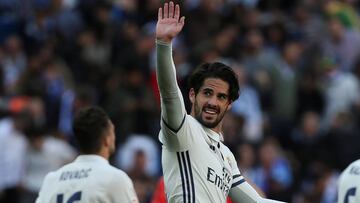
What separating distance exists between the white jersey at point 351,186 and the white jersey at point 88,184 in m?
1.88

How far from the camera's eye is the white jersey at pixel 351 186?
9.80 meters

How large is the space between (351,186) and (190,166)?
225cm

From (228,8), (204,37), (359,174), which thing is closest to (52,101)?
(204,37)

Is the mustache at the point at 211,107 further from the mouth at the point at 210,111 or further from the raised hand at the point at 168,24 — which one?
the raised hand at the point at 168,24

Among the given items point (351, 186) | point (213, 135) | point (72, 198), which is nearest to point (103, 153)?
point (72, 198)

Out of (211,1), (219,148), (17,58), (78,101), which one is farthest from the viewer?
(211,1)

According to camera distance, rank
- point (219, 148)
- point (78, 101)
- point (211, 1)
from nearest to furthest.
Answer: point (219, 148), point (78, 101), point (211, 1)

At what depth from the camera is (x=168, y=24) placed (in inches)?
309

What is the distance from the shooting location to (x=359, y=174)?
9.83 meters

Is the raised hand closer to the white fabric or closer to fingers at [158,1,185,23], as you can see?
fingers at [158,1,185,23]

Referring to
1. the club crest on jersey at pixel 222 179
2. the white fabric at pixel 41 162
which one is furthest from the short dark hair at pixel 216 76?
the white fabric at pixel 41 162

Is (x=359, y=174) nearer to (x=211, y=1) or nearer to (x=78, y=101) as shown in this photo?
(x=78, y=101)

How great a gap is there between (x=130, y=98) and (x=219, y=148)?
7.96 metres

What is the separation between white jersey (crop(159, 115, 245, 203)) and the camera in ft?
26.2
